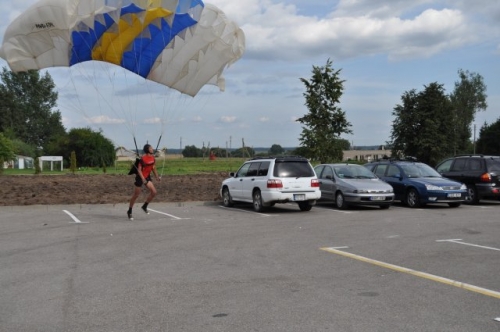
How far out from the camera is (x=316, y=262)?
9547 mm

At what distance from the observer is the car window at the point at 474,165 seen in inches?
844

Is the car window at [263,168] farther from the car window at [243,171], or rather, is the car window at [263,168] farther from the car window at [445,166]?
the car window at [445,166]

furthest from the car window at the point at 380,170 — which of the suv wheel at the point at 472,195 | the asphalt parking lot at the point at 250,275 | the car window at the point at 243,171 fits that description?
the asphalt parking lot at the point at 250,275

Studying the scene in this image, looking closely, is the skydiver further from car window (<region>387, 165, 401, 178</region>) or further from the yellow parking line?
car window (<region>387, 165, 401, 178</region>)

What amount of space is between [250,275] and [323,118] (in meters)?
21.5

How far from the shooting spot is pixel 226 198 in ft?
69.3

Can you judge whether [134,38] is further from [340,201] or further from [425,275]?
[425,275]

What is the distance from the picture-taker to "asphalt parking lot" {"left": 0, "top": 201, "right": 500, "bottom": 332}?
6.22 metres

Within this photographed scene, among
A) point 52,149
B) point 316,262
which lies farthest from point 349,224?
point 52,149

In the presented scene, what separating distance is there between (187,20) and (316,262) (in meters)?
9.75

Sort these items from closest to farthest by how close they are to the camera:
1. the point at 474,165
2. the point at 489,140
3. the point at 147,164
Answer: the point at 147,164 < the point at 474,165 < the point at 489,140

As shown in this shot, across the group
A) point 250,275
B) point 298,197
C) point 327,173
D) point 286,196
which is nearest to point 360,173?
point 327,173

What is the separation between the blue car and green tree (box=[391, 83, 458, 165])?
79.1 ft

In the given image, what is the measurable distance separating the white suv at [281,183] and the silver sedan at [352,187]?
4.10ft
